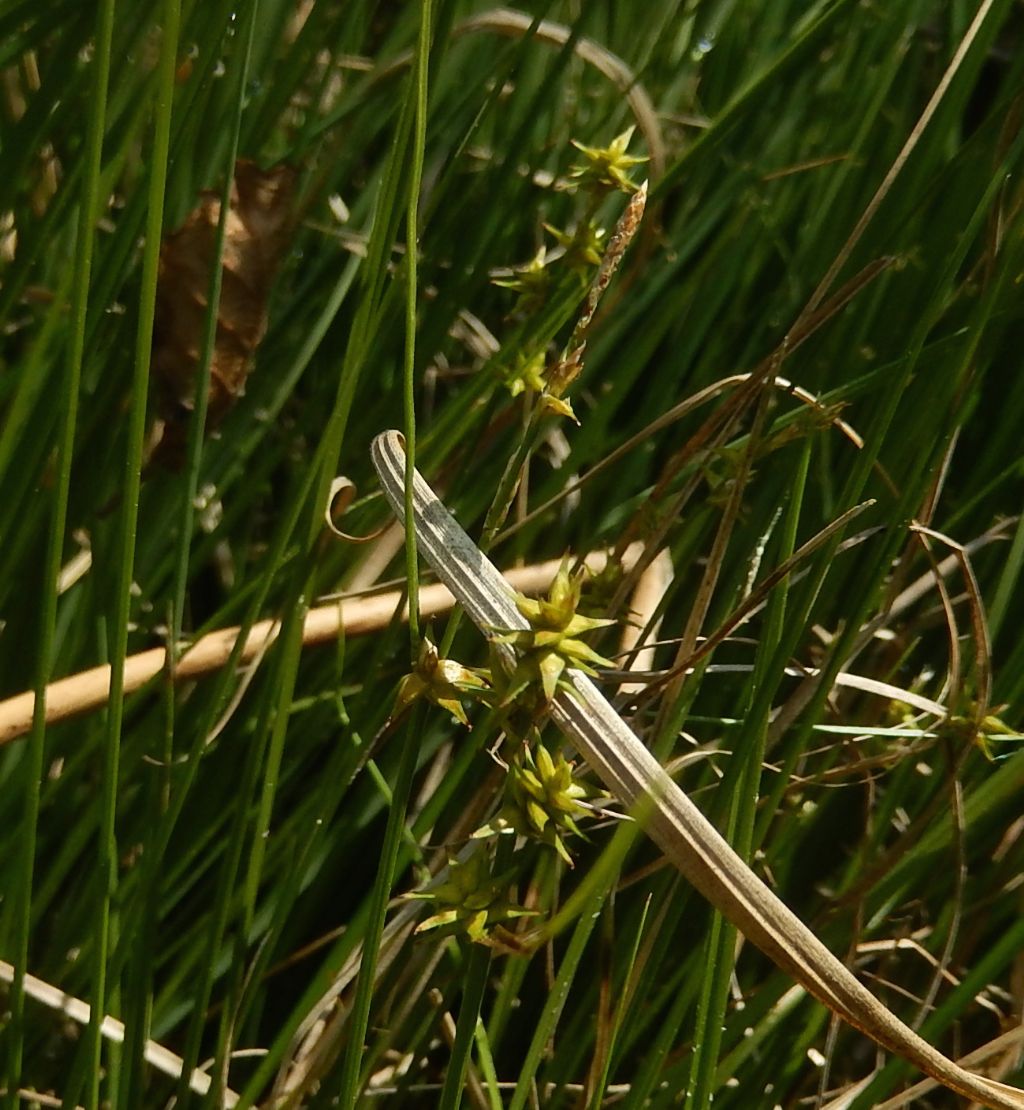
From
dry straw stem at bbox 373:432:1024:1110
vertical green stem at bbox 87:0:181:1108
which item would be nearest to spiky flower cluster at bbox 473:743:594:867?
dry straw stem at bbox 373:432:1024:1110

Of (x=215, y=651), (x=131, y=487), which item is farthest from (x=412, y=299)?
(x=215, y=651)

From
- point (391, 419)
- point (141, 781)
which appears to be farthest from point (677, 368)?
point (141, 781)

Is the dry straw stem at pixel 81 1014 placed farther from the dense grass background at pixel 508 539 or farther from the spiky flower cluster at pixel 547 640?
the spiky flower cluster at pixel 547 640

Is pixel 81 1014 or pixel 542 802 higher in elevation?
pixel 542 802

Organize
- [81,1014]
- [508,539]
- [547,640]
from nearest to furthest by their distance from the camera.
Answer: [547,640] < [81,1014] < [508,539]

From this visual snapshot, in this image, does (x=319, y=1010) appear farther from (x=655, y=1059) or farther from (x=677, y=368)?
(x=677, y=368)

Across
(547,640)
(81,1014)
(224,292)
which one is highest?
(547,640)

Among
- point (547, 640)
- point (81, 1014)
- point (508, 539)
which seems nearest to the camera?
point (547, 640)

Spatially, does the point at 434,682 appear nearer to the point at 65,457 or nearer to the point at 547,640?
the point at 547,640
